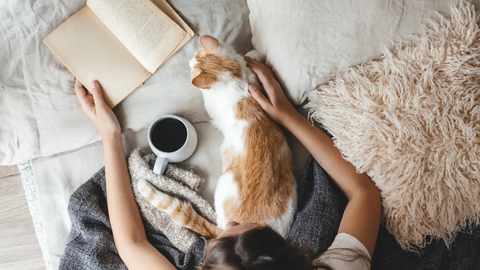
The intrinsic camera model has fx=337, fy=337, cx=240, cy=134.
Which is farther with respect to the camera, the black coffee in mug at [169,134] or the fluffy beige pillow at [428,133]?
the black coffee in mug at [169,134]

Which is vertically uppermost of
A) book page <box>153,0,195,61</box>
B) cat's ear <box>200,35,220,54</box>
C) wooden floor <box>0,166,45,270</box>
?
book page <box>153,0,195,61</box>

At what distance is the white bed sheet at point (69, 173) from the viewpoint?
3.16ft

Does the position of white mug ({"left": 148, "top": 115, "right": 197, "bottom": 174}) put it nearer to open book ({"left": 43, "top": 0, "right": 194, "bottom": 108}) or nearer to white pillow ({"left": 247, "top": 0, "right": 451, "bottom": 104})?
open book ({"left": 43, "top": 0, "right": 194, "bottom": 108})

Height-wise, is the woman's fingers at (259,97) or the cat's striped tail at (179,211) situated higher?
the woman's fingers at (259,97)

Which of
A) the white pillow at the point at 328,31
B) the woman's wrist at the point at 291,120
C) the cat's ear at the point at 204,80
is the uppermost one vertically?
the white pillow at the point at 328,31

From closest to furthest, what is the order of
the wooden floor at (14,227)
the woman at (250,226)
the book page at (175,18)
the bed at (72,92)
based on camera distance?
1. the woman at (250,226)
2. the bed at (72,92)
3. the book page at (175,18)
4. the wooden floor at (14,227)

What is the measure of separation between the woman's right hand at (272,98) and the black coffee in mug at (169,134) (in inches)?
8.7

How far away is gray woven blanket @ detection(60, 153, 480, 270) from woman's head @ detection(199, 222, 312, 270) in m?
0.27

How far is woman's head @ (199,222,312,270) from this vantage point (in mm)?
498

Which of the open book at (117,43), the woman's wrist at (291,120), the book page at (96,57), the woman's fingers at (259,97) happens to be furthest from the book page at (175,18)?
the woman's wrist at (291,120)

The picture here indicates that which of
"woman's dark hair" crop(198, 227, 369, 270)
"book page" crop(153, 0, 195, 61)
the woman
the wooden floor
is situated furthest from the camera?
the wooden floor

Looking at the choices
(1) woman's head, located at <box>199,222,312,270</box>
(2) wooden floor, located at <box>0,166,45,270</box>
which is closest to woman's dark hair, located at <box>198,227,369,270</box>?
(1) woman's head, located at <box>199,222,312,270</box>

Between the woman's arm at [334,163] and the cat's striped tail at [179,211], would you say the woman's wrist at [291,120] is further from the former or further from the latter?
the cat's striped tail at [179,211]

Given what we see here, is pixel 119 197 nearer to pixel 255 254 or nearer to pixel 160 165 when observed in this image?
pixel 160 165
